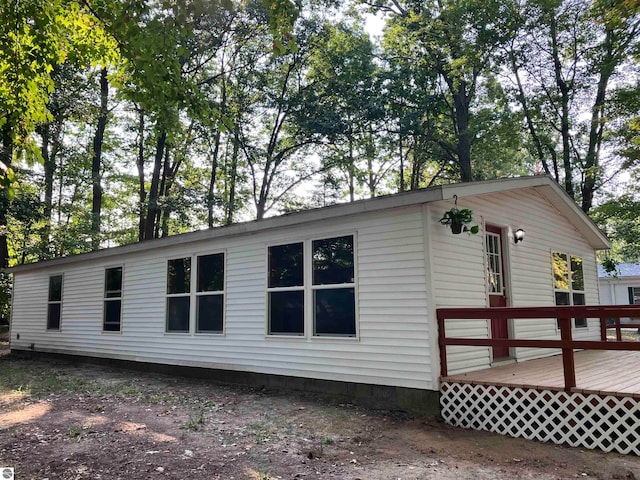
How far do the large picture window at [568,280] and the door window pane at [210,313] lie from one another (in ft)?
20.3

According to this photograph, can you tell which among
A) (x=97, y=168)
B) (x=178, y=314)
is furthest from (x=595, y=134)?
(x=97, y=168)

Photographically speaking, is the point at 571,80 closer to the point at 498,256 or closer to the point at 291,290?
the point at 498,256

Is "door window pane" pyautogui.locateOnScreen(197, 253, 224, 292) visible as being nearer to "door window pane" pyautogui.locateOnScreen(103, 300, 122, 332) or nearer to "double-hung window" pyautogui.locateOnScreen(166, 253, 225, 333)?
"double-hung window" pyautogui.locateOnScreen(166, 253, 225, 333)

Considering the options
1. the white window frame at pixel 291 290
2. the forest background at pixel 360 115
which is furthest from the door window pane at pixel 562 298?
the forest background at pixel 360 115

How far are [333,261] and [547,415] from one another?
10.5 ft

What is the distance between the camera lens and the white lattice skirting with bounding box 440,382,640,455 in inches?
167

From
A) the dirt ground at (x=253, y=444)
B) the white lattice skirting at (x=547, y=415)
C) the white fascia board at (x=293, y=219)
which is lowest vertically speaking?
the dirt ground at (x=253, y=444)

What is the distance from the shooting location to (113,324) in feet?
33.1

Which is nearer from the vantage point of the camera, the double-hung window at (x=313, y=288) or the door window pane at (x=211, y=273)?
the double-hung window at (x=313, y=288)

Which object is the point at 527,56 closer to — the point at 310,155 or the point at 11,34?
the point at 310,155

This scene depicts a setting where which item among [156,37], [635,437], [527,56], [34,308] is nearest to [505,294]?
[635,437]

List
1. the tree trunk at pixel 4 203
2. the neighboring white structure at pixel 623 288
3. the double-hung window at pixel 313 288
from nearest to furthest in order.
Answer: the double-hung window at pixel 313 288, the tree trunk at pixel 4 203, the neighboring white structure at pixel 623 288

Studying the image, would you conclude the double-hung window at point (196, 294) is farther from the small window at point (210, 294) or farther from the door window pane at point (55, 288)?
the door window pane at point (55, 288)

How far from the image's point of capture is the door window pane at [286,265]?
691 cm
